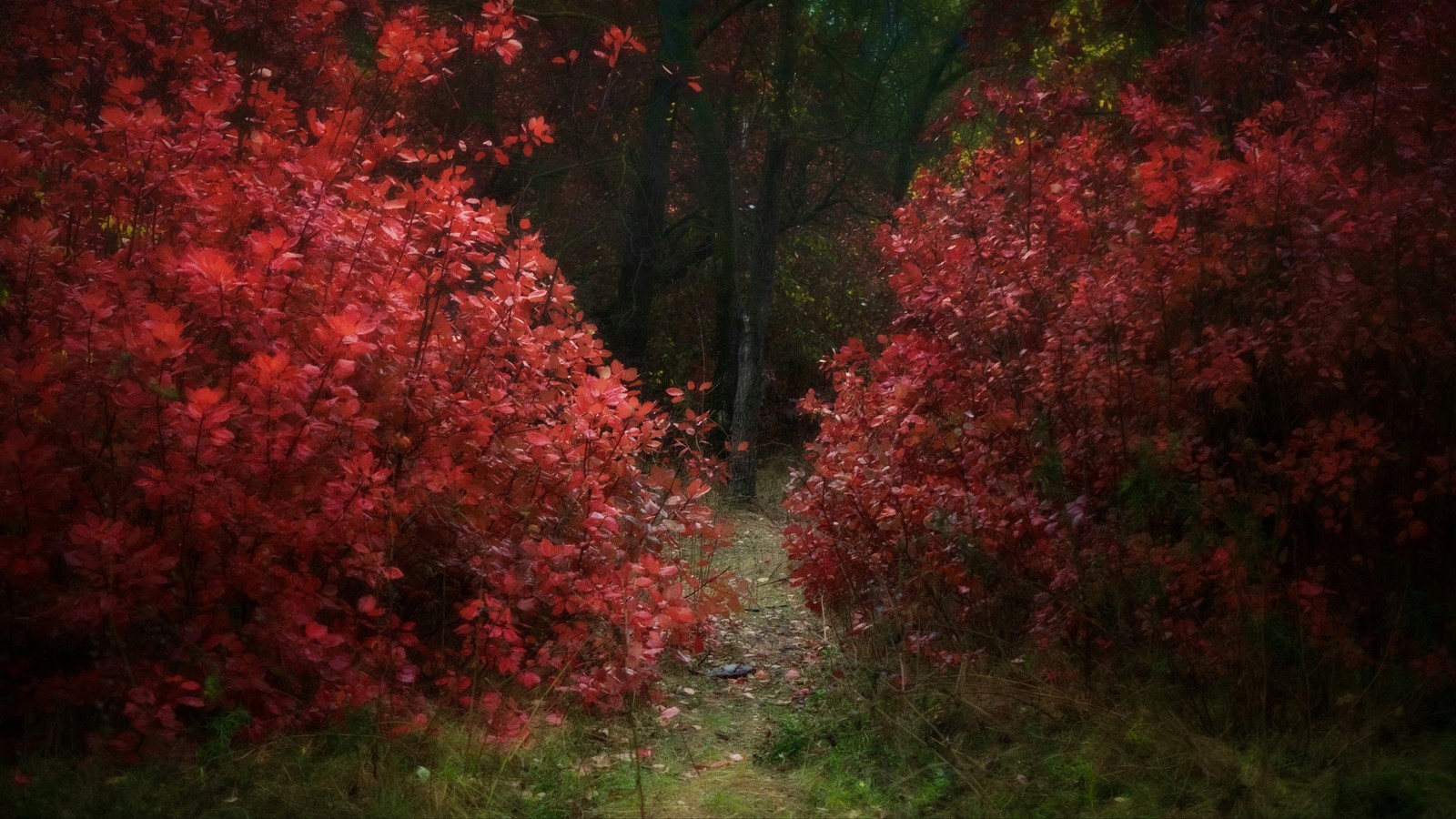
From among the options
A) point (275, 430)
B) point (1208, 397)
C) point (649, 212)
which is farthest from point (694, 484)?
point (649, 212)

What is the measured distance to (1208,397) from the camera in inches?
199

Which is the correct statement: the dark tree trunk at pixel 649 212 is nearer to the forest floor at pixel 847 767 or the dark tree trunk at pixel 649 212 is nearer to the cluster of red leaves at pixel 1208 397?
the cluster of red leaves at pixel 1208 397

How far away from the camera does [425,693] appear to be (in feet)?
16.4

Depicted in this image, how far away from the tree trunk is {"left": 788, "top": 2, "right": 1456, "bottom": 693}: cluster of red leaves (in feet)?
19.6

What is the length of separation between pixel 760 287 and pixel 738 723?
8107mm

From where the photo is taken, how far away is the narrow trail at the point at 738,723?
14.5 ft

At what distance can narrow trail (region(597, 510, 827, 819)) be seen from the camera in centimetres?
441

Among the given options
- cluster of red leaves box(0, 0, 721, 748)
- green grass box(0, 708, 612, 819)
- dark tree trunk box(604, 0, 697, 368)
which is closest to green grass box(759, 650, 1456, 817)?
cluster of red leaves box(0, 0, 721, 748)

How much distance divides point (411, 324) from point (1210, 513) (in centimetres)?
345

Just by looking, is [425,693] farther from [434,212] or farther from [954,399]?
[954,399]

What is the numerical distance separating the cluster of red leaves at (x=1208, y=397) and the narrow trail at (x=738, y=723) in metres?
0.70

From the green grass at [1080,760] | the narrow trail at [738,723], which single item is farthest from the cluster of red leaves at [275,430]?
the green grass at [1080,760]

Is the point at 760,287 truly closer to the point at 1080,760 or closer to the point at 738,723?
the point at 738,723

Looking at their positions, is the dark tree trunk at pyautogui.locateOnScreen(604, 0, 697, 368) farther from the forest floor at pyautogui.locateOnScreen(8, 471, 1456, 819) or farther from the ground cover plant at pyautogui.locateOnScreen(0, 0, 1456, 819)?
the forest floor at pyautogui.locateOnScreen(8, 471, 1456, 819)
